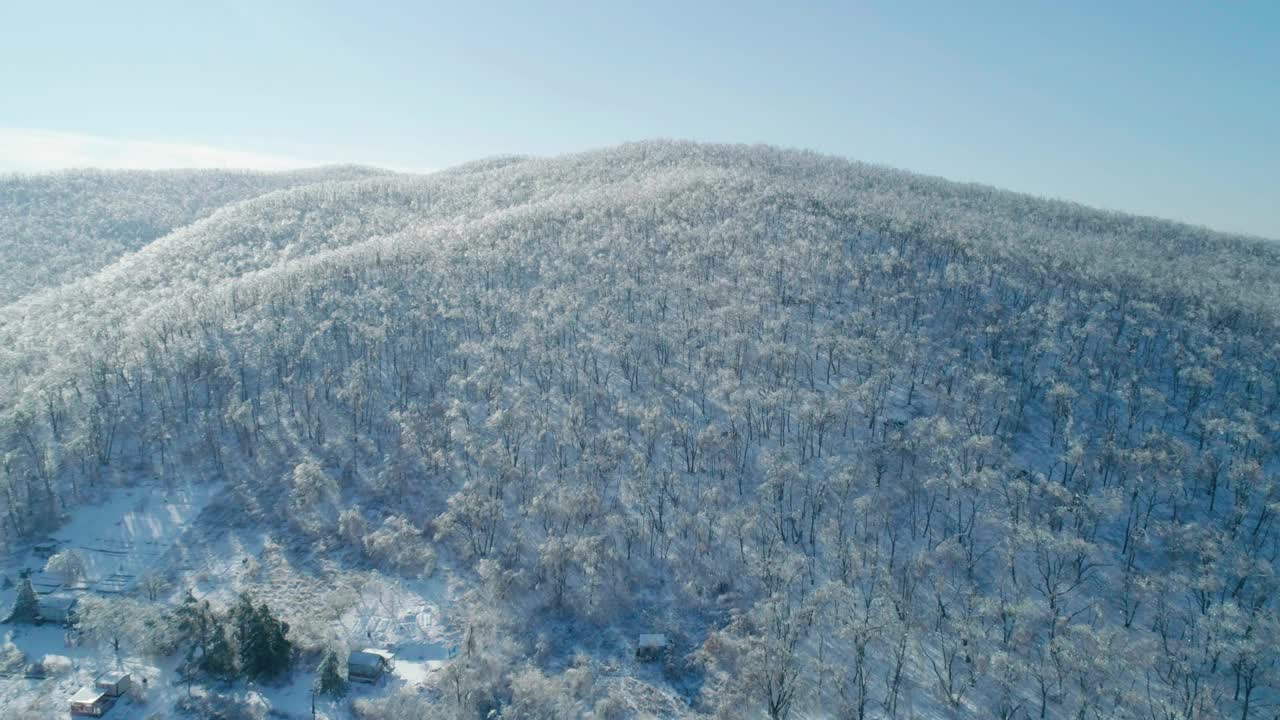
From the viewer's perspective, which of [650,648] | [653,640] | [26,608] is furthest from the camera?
[26,608]

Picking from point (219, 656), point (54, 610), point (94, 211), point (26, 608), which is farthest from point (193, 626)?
point (94, 211)

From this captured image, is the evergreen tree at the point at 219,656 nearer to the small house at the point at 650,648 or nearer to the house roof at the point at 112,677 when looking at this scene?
the house roof at the point at 112,677

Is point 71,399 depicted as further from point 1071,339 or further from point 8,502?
point 1071,339

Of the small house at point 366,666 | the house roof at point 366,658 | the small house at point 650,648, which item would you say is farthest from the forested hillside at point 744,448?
the house roof at point 366,658

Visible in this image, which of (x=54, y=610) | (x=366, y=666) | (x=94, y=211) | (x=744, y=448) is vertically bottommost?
(x=54, y=610)

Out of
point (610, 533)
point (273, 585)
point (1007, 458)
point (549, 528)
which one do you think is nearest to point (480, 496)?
point (549, 528)

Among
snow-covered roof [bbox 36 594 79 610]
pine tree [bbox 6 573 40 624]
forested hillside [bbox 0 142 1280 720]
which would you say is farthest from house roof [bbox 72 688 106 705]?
forested hillside [bbox 0 142 1280 720]

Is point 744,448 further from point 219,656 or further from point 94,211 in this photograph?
point 94,211
